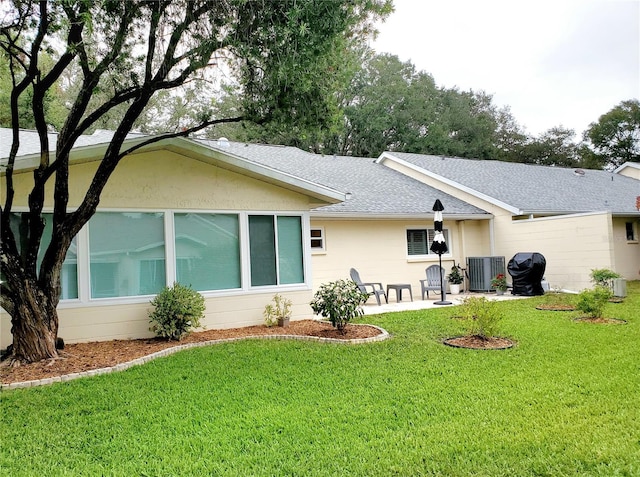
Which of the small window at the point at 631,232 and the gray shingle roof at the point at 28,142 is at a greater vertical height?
the gray shingle roof at the point at 28,142

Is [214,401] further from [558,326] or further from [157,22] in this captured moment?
[558,326]

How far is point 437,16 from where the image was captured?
27.7 ft

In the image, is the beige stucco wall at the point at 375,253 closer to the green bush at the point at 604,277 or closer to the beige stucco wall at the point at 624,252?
the green bush at the point at 604,277

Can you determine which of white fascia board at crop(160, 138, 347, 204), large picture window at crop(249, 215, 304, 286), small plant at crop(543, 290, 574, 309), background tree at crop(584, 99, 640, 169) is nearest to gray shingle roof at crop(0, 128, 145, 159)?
white fascia board at crop(160, 138, 347, 204)

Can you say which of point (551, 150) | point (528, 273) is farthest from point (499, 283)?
point (551, 150)

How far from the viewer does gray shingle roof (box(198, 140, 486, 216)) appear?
512 inches

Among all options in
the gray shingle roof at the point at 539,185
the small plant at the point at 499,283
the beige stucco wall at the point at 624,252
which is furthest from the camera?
the beige stucco wall at the point at 624,252

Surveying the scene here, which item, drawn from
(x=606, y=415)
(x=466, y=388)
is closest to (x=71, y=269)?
(x=466, y=388)

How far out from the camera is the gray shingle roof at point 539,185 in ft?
52.1

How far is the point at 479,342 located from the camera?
270 inches

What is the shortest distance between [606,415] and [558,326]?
14.6ft

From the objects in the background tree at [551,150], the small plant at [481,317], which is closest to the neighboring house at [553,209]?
the small plant at [481,317]

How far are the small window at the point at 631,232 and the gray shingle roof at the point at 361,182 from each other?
262 inches

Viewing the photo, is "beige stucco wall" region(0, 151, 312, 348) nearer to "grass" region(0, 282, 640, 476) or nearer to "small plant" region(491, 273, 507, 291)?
"grass" region(0, 282, 640, 476)
